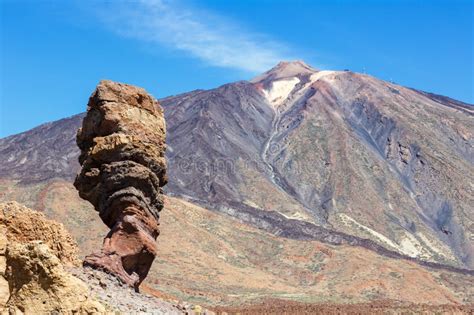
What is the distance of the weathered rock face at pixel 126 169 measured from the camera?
49.1 ft

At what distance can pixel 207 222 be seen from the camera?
64250 millimetres

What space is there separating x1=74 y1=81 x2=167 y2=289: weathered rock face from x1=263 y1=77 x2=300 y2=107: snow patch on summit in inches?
4986

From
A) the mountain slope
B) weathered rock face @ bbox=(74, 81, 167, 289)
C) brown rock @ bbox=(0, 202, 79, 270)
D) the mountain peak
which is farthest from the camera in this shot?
the mountain peak

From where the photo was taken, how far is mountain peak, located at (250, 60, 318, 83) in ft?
534

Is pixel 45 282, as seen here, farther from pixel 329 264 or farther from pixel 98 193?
pixel 329 264

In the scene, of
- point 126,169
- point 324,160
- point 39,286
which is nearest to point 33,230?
point 126,169

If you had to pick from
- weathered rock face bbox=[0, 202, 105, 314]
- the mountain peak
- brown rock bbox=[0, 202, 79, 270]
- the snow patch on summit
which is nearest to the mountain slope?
the snow patch on summit

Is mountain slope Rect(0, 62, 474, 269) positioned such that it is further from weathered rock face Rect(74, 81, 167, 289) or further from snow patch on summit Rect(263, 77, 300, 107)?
weathered rock face Rect(74, 81, 167, 289)

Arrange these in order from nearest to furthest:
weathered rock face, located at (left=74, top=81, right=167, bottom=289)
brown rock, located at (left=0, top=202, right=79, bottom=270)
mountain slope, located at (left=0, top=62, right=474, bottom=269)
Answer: brown rock, located at (left=0, top=202, right=79, bottom=270)
weathered rock face, located at (left=74, top=81, right=167, bottom=289)
mountain slope, located at (left=0, top=62, right=474, bottom=269)

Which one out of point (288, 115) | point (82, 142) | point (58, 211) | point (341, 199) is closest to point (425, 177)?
point (341, 199)

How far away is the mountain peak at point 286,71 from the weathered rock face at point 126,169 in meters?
144

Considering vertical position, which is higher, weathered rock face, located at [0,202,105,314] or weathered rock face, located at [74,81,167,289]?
weathered rock face, located at [74,81,167,289]

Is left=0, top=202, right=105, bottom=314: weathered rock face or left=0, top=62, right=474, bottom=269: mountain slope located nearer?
left=0, top=202, right=105, bottom=314: weathered rock face

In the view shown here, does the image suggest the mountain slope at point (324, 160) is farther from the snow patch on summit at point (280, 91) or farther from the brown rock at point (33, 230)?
the brown rock at point (33, 230)
